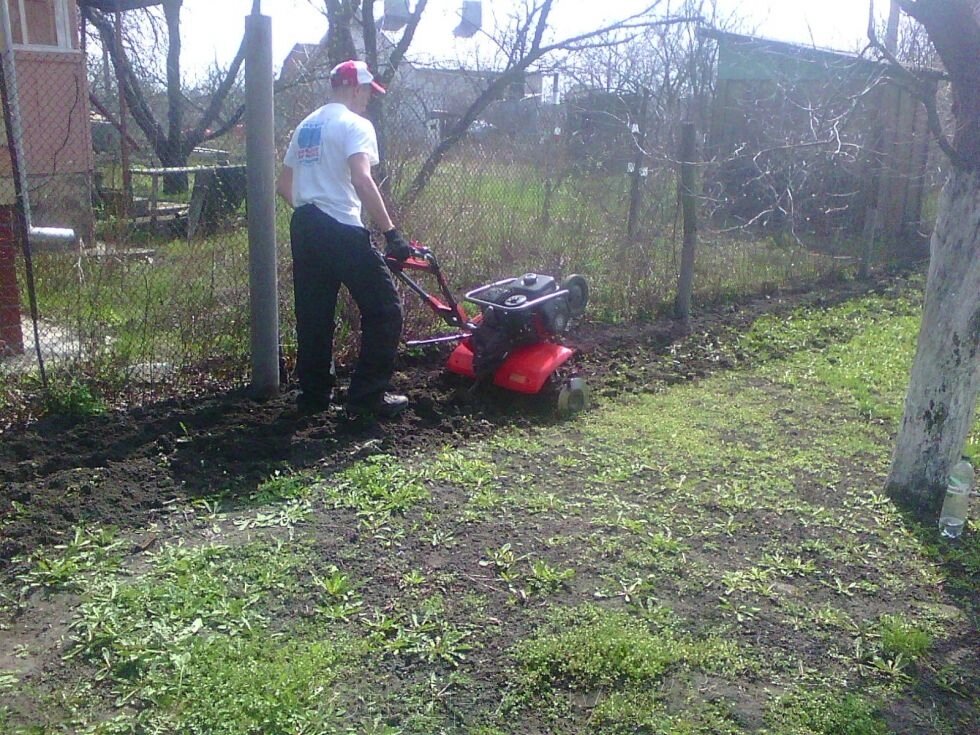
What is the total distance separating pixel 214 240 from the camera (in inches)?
259

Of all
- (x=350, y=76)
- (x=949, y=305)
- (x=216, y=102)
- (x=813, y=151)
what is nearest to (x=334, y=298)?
(x=350, y=76)

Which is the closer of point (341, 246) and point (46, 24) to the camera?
point (341, 246)

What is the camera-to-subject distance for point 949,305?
4691mm

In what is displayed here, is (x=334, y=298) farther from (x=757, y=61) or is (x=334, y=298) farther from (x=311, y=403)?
(x=757, y=61)

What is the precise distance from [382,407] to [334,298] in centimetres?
69

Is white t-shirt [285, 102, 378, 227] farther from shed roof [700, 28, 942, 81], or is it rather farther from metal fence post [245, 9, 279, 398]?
shed roof [700, 28, 942, 81]

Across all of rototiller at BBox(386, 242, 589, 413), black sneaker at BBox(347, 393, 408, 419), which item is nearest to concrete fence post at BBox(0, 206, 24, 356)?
black sneaker at BBox(347, 393, 408, 419)

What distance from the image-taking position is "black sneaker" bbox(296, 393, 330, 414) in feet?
19.2

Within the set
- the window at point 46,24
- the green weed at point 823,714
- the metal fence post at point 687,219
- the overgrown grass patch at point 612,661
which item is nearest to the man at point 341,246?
the overgrown grass patch at point 612,661

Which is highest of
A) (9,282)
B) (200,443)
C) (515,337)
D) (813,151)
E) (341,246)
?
(813,151)

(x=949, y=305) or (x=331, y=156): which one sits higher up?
(x=331, y=156)

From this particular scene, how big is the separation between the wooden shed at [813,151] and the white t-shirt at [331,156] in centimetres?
738

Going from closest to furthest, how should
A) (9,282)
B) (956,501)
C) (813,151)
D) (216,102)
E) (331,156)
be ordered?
(956,501)
(331,156)
(9,282)
(813,151)
(216,102)

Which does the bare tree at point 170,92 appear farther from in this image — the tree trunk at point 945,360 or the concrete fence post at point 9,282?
the tree trunk at point 945,360
